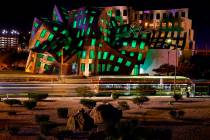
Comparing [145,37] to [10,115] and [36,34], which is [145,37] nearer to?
[36,34]

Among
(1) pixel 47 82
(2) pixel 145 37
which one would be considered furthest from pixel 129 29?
(1) pixel 47 82

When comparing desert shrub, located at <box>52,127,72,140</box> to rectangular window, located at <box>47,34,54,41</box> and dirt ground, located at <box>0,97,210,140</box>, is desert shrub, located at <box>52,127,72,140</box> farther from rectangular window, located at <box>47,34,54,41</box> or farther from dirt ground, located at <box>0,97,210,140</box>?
rectangular window, located at <box>47,34,54,41</box>

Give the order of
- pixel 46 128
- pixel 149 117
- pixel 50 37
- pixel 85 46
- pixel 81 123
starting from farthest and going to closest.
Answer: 1. pixel 50 37
2. pixel 85 46
3. pixel 149 117
4. pixel 81 123
5. pixel 46 128

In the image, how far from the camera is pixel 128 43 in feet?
231

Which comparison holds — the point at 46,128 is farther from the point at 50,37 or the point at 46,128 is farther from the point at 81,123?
the point at 50,37

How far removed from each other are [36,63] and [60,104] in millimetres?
39384

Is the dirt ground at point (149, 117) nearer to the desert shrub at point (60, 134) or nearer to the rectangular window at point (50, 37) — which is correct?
the desert shrub at point (60, 134)

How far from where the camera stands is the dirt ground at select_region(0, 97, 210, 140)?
18.6m

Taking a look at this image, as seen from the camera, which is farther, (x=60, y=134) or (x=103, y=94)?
(x=103, y=94)

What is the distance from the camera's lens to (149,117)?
24203 millimetres

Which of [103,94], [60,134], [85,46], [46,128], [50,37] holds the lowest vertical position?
[60,134]

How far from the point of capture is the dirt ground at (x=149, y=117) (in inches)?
732

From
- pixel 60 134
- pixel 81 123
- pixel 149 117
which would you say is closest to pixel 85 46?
pixel 149 117

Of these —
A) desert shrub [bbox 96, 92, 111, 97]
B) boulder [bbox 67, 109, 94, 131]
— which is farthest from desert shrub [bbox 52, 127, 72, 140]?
desert shrub [bbox 96, 92, 111, 97]
